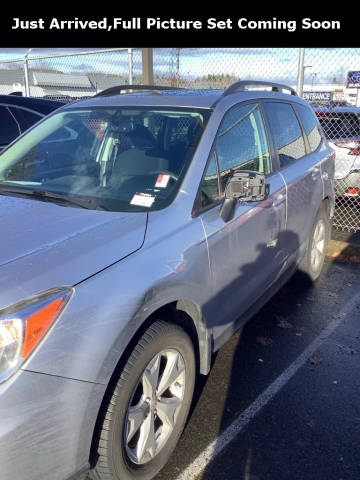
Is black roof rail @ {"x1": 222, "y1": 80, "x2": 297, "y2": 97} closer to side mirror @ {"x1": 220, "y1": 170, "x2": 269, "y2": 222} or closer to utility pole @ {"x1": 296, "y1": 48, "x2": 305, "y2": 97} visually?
side mirror @ {"x1": 220, "y1": 170, "x2": 269, "y2": 222}

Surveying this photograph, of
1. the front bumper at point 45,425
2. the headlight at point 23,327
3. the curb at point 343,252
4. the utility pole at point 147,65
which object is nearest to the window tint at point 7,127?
the utility pole at point 147,65

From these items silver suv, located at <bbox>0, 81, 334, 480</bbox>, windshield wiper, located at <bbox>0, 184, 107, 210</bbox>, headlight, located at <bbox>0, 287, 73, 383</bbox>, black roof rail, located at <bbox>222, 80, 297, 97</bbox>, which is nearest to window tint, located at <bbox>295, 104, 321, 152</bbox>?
black roof rail, located at <bbox>222, 80, 297, 97</bbox>

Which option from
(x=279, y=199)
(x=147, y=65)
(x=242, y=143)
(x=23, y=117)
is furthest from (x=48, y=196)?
(x=147, y=65)

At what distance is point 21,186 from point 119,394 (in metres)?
1.45

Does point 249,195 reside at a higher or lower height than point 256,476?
higher

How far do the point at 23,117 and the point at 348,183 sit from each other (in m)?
4.87

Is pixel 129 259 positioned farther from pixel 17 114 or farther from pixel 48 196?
pixel 17 114

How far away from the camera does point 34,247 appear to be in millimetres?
1910

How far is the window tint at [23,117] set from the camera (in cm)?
608

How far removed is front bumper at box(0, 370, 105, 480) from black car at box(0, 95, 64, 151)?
482 centimetres

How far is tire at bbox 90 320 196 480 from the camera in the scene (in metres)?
1.97

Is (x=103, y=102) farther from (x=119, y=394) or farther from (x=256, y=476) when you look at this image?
(x=256, y=476)

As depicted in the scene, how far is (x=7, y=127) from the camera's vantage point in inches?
236
